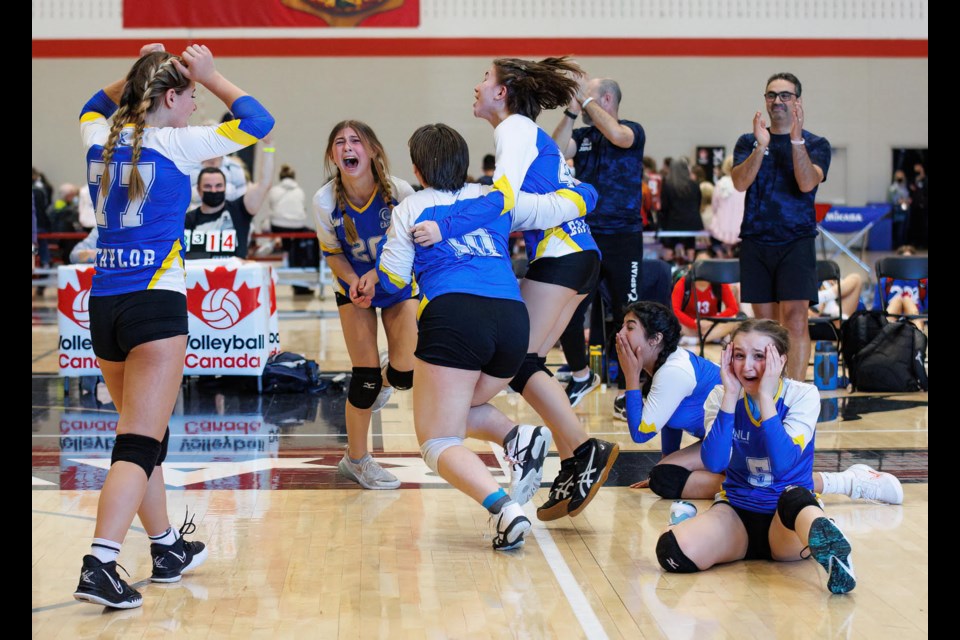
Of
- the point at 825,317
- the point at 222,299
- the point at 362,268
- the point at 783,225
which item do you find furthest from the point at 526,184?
the point at 825,317

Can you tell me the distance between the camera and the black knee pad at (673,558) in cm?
358

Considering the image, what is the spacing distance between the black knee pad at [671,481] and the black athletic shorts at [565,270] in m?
0.85

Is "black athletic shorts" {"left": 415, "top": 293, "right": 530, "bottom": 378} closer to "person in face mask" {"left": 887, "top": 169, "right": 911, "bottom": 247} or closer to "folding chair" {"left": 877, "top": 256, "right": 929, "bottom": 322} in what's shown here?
"folding chair" {"left": 877, "top": 256, "right": 929, "bottom": 322}

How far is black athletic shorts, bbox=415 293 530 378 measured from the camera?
3.73 meters

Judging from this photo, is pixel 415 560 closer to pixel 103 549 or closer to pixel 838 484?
pixel 103 549

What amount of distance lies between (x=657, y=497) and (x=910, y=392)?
359 centimetres

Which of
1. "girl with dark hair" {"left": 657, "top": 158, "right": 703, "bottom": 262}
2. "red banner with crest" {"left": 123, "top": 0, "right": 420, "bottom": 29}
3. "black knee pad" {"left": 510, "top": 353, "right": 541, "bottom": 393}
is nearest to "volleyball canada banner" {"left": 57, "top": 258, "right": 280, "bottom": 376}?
"black knee pad" {"left": 510, "top": 353, "right": 541, "bottom": 393}

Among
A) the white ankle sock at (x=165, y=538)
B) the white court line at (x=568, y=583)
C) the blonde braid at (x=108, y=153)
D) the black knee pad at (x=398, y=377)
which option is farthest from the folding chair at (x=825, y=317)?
the blonde braid at (x=108, y=153)

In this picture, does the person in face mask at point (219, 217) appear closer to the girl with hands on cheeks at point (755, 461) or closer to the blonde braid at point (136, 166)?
the blonde braid at point (136, 166)

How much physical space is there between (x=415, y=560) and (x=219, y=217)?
15.0 ft

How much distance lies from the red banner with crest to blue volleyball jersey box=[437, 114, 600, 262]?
1482 cm

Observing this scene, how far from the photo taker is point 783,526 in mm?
3621

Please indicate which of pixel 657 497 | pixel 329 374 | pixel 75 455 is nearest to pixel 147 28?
pixel 329 374
